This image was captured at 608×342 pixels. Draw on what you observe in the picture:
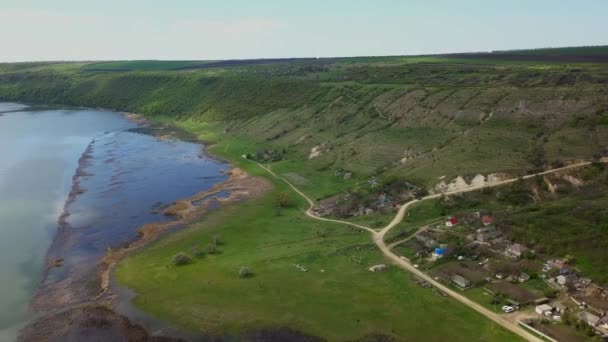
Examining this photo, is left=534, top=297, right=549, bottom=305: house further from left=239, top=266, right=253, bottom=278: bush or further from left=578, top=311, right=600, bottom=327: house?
left=239, top=266, right=253, bottom=278: bush

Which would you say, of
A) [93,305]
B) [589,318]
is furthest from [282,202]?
[589,318]

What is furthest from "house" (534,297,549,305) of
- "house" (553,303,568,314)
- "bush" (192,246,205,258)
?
"bush" (192,246,205,258)

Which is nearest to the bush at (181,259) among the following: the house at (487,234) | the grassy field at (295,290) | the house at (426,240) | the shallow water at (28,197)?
the grassy field at (295,290)

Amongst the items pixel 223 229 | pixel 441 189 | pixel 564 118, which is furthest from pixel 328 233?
pixel 564 118

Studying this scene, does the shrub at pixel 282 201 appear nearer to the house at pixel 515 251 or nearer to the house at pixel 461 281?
the house at pixel 461 281

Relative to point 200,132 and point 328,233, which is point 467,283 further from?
point 200,132

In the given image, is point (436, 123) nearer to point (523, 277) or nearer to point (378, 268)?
point (378, 268)
